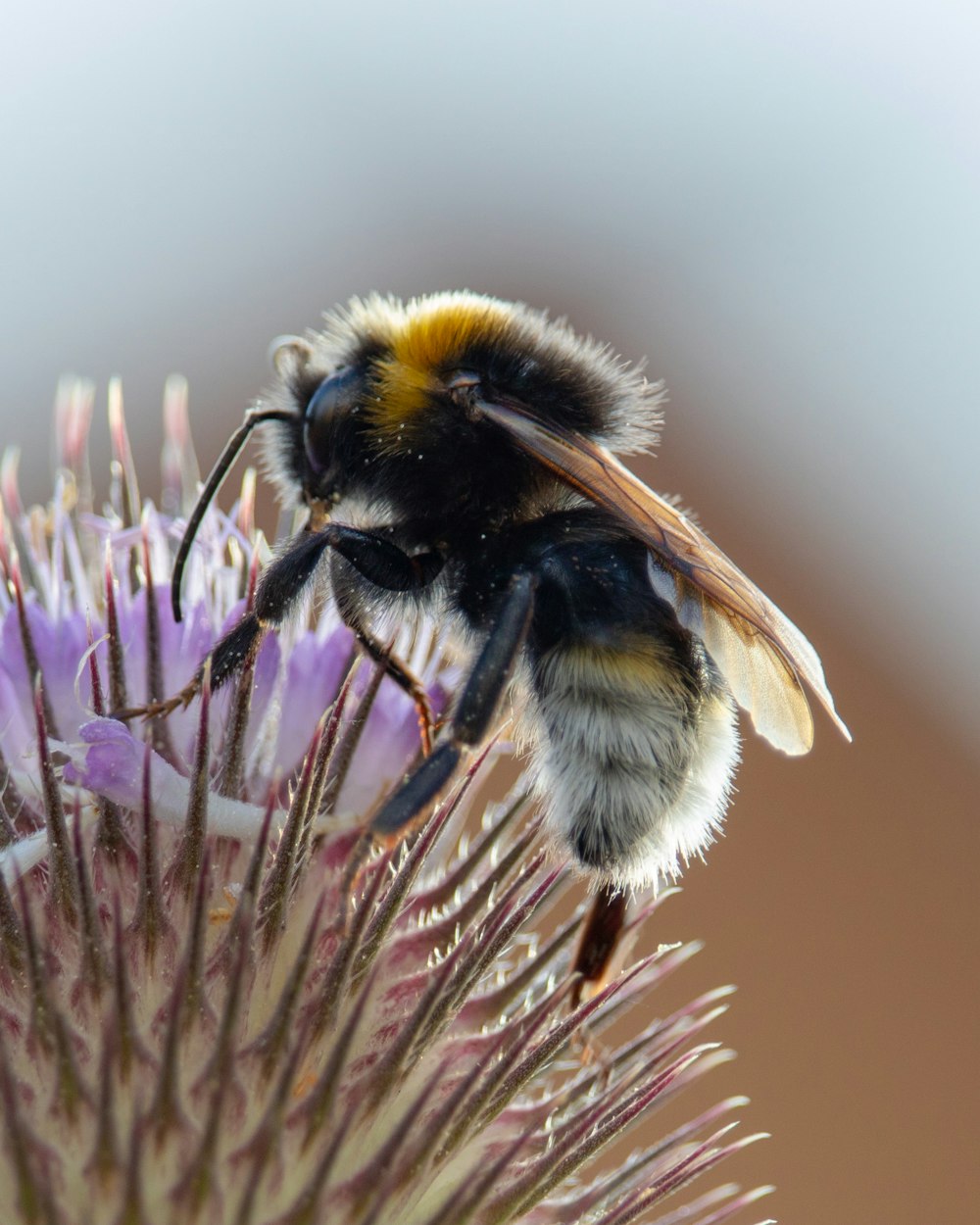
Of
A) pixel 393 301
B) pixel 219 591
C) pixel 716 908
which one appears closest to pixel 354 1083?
pixel 219 591

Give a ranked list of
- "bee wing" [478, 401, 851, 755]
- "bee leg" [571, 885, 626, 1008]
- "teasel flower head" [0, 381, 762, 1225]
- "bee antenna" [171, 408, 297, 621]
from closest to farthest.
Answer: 1. "teasel flower head" [0, 381, 762, 1225]
2. "bee wing" [478, 401, 851, 755]
3. "bee antenna" [171, 408, 297, 621]
4. "bee leg" [571, 885, 626, 1008]

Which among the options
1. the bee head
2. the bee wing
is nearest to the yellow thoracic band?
the bee head

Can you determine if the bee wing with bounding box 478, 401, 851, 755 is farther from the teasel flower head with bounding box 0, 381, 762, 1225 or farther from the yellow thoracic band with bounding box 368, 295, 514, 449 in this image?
the teasel flower head with bounding box 0, 381, 762, 1225

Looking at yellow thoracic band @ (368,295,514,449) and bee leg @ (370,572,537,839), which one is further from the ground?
yellow thoracic band @ (368,295,514,449)

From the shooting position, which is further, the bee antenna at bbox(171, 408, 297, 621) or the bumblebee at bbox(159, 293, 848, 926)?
the bee antenna at bbox(171, 408, 297, 621)

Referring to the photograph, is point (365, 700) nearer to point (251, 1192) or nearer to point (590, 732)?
point (590, 732)

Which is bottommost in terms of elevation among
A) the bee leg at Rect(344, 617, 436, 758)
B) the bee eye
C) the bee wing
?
the bee leg at Rect(344, 617, 436, 758)

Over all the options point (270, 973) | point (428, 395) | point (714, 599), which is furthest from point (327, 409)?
point (270, 973)
